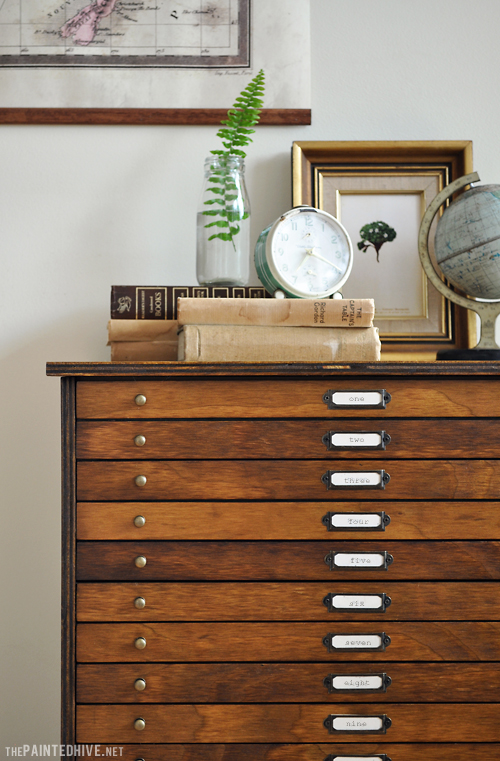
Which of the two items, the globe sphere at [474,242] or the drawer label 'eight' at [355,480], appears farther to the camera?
the globe sphere at [474,242]

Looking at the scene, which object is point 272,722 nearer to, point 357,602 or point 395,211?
point 357,602

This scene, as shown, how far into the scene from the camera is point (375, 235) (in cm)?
157

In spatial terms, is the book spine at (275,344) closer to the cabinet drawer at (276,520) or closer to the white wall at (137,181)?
the cabinet drawer at (276,520)

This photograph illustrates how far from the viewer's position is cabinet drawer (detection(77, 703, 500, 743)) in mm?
1096

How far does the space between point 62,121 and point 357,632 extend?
4.65 ft

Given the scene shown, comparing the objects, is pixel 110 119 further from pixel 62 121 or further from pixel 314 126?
pixel 314 126

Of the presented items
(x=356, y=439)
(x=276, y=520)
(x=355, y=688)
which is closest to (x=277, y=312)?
(x=356, y=439)

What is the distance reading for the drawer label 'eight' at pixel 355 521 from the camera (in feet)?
3.66

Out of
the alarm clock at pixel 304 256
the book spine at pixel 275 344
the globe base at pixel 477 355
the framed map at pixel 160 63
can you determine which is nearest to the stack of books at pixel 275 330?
the book spine at pixel 275 344

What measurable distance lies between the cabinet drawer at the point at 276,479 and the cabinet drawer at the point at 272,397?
0.09 m

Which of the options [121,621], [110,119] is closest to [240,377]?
[121,621]

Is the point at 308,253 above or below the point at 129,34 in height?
below

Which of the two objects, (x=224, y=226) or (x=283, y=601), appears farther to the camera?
(x=224, y=226)

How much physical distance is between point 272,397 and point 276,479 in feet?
0.50
